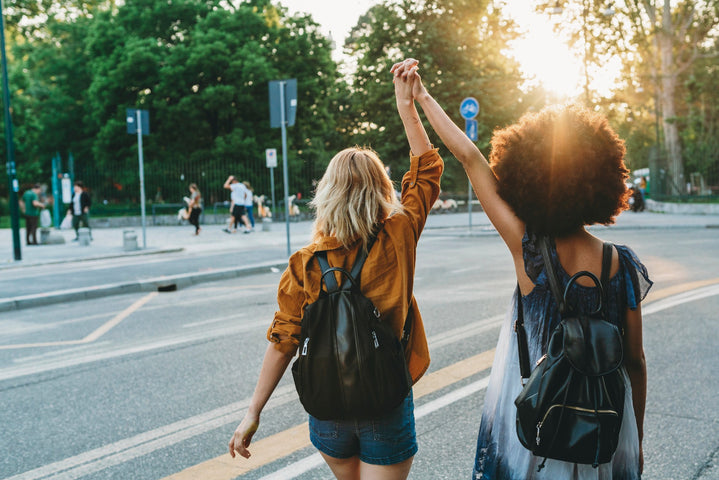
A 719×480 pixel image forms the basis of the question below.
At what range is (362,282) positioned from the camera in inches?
87.2

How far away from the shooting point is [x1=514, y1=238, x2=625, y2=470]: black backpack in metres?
1.85

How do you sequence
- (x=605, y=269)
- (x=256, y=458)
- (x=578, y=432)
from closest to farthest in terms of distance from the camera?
(x=578, y=432) → (x=605, y=269) → (x=256, y=458)

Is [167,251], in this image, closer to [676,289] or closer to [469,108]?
[469,108]

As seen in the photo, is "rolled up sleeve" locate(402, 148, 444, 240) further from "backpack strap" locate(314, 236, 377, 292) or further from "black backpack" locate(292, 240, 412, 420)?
"black backpack" locate(292, 240, 412, 420)

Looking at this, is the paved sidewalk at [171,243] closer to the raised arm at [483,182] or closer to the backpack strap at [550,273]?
the raised arm at [483,182]

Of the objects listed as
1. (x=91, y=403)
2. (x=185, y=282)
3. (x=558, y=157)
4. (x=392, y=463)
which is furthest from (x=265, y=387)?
(x=185, y=282)

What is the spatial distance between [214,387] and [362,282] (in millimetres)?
3373

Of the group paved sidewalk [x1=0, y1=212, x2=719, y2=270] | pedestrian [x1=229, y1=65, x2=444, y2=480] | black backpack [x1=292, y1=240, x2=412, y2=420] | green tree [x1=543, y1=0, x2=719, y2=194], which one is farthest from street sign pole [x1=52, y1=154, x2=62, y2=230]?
black backpack [x1=292, y1=240, x2=412, y2=420]

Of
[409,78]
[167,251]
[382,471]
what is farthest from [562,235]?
[167,251]

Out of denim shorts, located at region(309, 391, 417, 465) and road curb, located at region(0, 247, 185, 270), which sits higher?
denim shorts, located at region(309, 391, 417, 465)

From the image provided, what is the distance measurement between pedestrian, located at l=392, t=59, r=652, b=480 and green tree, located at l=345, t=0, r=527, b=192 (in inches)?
1353

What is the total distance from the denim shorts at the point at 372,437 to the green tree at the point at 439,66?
3431cm

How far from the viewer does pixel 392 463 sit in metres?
2.27

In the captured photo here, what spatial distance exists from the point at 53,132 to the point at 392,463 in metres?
38.5
